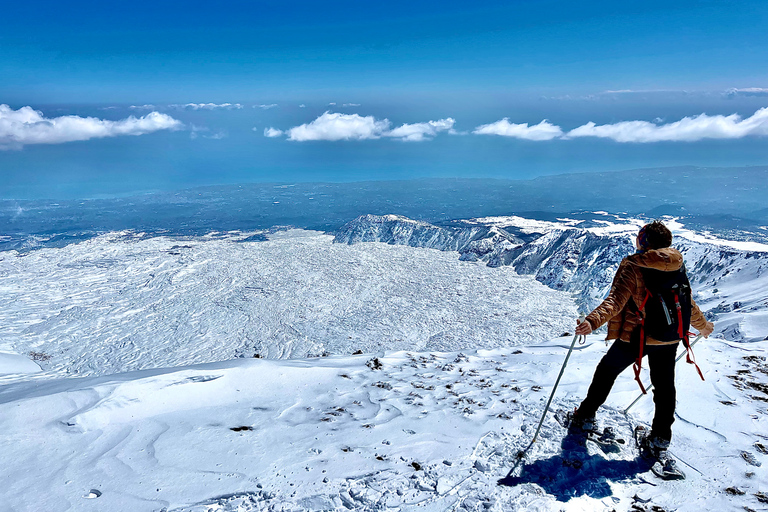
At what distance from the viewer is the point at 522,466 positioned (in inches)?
194

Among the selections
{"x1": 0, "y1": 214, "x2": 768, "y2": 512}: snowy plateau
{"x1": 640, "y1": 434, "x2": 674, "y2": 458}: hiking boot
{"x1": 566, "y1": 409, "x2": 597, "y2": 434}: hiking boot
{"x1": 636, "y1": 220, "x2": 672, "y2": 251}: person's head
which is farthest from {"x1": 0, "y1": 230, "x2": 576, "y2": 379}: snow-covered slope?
{"x1": 636, "y1": 220, "x2": 672, "y2": 251}: person's head

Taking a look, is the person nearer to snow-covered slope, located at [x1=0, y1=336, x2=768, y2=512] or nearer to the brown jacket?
the brown jacket

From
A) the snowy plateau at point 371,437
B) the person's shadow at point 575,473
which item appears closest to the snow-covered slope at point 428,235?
the snowy plateau at point 371,437

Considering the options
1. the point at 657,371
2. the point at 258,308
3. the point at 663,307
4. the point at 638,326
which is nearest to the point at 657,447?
the point at 657,371

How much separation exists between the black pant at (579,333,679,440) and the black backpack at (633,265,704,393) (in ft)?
0.66

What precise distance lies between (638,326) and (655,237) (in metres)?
1.12


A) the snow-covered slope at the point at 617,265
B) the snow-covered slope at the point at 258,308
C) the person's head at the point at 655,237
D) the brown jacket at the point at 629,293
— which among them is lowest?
the snow-covered slope at the point at 258,308

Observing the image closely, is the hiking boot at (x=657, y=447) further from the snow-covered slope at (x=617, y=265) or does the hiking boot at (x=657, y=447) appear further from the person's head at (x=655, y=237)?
the snow-covered slope at (x=617, y=265)

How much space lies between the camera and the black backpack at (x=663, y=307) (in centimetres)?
449

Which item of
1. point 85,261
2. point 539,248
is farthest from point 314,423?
point 85,261

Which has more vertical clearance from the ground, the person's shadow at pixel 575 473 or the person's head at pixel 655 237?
the person's head at pixel 655 237

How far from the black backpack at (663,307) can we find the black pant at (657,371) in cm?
20

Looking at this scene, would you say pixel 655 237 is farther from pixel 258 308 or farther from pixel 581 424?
pixel 258 308

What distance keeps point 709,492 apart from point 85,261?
104 metres
